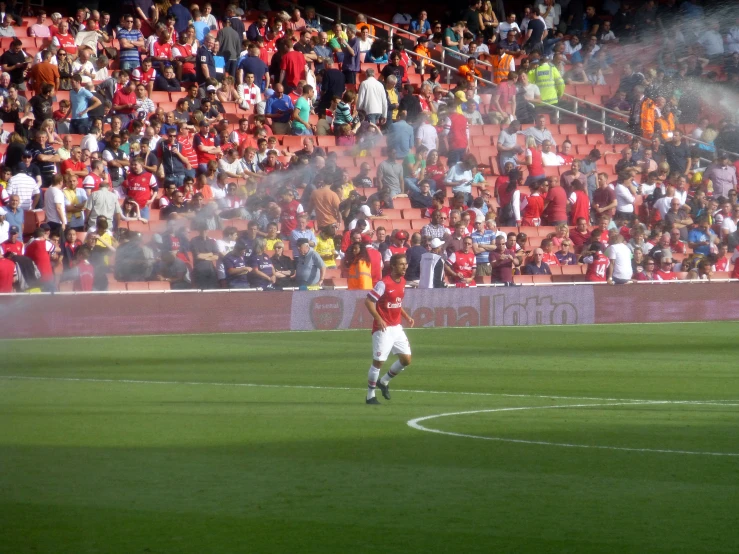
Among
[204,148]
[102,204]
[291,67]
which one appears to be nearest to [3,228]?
[102,204]

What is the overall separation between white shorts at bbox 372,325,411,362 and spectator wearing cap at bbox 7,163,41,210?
459 inches

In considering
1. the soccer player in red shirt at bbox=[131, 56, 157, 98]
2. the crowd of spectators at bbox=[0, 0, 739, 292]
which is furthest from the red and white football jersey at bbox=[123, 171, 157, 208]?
the soccer player in red shirt at bbox=[131, 56, 157, 98]

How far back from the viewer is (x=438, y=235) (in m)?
27.3

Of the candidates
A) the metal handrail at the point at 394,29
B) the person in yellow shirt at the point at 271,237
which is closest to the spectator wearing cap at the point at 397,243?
the person in yellow shirt at the point at 271,237

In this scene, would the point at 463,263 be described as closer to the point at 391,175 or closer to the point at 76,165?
the point at 391,175

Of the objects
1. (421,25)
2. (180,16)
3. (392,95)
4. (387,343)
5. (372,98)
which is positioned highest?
(421,25)

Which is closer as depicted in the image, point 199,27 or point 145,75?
point 145,75

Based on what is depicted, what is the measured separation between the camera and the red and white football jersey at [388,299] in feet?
47.6

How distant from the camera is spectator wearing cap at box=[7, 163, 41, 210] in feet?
80.6

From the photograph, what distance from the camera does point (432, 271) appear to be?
26031 millimetres

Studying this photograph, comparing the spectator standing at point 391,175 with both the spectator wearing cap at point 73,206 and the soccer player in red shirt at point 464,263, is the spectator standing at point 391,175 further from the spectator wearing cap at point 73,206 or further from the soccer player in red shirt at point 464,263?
the spectator wearing cap at point 73,206

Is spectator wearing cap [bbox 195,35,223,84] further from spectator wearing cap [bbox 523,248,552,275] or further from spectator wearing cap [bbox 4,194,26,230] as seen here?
spectator wearing cap [bbox 523,248,552,275]

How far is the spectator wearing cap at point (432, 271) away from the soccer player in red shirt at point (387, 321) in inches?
444

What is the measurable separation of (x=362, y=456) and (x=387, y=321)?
4067mm
